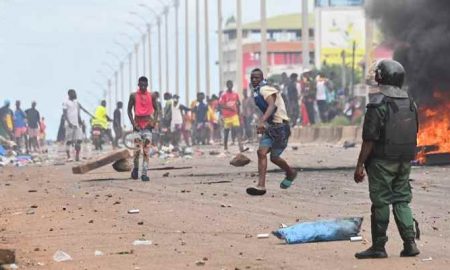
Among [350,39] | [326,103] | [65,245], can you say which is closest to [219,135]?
[326,103]

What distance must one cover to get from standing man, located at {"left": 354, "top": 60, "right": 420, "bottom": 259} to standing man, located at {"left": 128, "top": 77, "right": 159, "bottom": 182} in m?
8.69

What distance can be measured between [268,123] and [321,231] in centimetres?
449

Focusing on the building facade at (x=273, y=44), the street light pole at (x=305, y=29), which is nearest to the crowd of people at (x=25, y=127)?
the street light pole at (x=305, y=29)

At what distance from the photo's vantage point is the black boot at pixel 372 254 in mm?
8430

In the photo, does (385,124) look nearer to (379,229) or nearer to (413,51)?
(379,229)

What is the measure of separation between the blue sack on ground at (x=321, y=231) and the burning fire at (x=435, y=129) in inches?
364

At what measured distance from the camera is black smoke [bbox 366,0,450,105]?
1991 cm

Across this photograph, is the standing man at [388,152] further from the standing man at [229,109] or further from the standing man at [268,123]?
the standing man at [229,109]

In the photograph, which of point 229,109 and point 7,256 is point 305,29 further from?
point 7,256

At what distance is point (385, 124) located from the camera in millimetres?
8484

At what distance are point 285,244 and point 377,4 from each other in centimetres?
1306

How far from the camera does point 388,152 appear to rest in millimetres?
8508

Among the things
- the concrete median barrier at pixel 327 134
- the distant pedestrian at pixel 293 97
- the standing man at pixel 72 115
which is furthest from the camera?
the distant pedestrian at pixel 293 97

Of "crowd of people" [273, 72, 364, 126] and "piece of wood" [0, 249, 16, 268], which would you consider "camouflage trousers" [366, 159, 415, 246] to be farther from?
"crowd of people" [273, 72, 364, 126]
